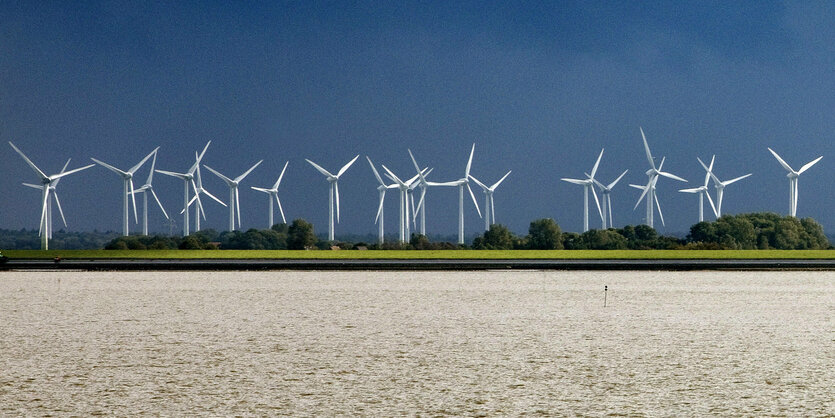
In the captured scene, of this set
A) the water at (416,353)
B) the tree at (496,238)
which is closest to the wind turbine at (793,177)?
the tree at (496,238)

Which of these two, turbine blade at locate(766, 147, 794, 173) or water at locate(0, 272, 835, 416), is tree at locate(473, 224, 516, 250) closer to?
turbine blade at locate(766, 147, 794, 173)

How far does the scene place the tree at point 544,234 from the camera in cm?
8989

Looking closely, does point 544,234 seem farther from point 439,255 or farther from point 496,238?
point 439,255

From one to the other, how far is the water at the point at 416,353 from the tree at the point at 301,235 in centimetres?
6049

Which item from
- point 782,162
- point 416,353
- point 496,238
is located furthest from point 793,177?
point 416,353

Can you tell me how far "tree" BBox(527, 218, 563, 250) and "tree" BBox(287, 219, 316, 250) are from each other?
2284cm

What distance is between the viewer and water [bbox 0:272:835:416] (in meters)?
8.70

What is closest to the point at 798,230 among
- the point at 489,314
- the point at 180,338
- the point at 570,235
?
the point at 570,235

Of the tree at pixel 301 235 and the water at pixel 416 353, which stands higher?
the tree at pixel 301 235

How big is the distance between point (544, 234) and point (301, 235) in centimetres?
2889

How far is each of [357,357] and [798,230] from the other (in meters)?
97.9

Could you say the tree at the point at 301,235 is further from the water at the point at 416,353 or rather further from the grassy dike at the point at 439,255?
the water at the point at 416,353

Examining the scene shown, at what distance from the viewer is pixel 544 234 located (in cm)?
9875

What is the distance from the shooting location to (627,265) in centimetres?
4147
